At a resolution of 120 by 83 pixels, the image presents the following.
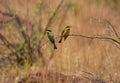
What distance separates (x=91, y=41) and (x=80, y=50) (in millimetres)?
411

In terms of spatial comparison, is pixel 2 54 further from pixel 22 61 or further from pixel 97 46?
pixel 97 46

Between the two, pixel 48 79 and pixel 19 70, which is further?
pixel 19 70

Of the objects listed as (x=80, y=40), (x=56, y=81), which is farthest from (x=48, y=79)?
(x=80, y=40)

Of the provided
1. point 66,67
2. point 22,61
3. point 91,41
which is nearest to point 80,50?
point 91,41

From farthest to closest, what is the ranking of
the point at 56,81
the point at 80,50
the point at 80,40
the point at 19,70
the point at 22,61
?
the point at 80,40 → the point at 80,50 → the point at 22,61 → the point at 19,70 → the point at 56,81

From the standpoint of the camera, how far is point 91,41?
7.41 m

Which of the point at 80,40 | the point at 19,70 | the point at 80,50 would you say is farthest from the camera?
the point at 80,40

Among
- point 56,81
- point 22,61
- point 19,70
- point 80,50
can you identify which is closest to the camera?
point 56,81

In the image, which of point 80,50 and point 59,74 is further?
point 80,50

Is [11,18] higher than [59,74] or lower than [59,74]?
higher

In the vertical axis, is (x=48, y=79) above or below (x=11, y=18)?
below

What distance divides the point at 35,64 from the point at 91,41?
4.68 ft

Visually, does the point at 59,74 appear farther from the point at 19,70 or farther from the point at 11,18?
the point at 11,18

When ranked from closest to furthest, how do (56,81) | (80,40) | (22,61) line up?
(56,81), (22,61), (80,40)
